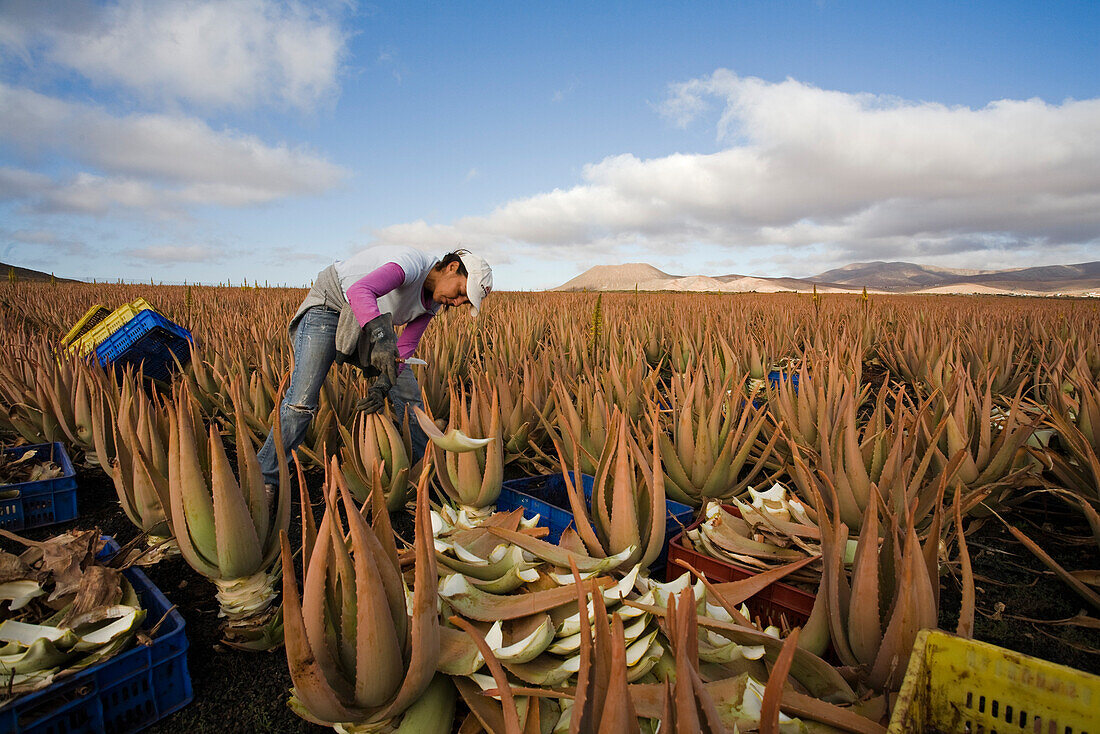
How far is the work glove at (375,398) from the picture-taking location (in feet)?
7.16

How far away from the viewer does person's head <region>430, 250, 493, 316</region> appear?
8.43ft

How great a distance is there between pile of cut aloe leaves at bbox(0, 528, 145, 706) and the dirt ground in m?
0.24

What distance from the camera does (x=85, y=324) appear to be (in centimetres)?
491

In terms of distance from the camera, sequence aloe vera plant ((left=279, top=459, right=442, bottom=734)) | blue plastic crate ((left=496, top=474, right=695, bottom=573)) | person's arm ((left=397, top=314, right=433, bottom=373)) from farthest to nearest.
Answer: person's arm ((left=397, top=314, right=433, bottom=373)), blue plastic crate ((left=496, top=474, right=695, bottom=573)), aloe vera plant ((left=279, top=459, right=442, bottom=734))

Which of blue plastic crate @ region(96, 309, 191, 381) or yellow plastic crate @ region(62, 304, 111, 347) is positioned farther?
yellow plastic crate @ region(62, 304, 111, 347)

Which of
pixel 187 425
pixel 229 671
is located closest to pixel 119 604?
pixel 229 671

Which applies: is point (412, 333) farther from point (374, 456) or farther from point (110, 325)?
point (110, 325)

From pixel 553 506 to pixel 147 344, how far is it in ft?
12.2

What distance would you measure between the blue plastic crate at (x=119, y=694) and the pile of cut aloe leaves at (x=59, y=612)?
32 millimetres

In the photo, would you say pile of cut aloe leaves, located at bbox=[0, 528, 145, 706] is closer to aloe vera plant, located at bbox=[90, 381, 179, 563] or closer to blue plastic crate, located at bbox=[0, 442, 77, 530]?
aloe vera plant, located at bbox=[90, 381, 179, 563]

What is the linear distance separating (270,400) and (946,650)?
3.16 meters

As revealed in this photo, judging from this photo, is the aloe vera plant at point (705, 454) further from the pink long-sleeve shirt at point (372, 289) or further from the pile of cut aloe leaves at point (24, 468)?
the pile of cut aloe leaves at point (24, 468)

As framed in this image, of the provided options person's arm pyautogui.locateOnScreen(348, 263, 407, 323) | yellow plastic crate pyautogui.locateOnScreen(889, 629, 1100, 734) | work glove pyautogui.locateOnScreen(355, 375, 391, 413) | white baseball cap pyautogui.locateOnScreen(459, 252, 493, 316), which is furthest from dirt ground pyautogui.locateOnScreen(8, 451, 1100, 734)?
white baseball cap pyautogui.locateOnScreen(459, 252, 493, 316)

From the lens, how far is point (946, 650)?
0.86 m
